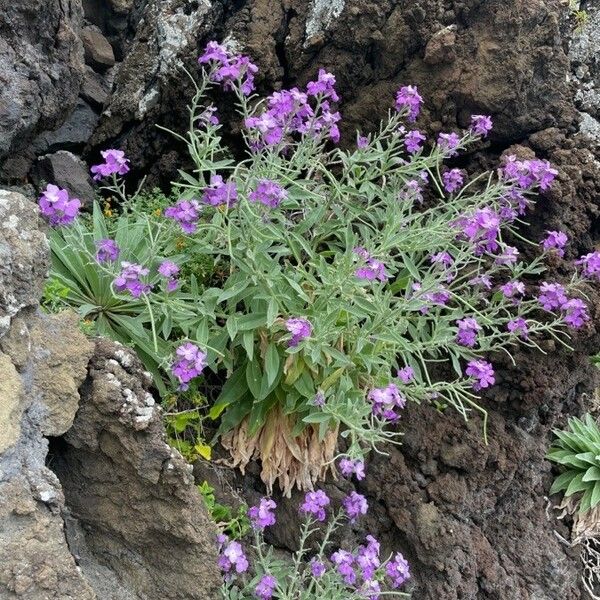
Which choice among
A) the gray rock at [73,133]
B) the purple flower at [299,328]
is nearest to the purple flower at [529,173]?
the purple flower at [299,328]

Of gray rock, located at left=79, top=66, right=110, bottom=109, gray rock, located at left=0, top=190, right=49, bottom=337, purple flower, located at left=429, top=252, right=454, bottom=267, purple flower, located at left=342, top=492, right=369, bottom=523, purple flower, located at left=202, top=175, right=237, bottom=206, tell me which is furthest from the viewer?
gray rock, located at left=79, top=66, right=110, bottom=109

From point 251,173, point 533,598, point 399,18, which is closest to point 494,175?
point 399,18

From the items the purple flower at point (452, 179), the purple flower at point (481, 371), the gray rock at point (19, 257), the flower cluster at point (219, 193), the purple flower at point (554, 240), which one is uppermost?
the gray rock at point (19, 257)

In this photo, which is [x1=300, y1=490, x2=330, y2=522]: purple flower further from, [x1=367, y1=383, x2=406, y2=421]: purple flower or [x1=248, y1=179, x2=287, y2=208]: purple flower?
[x1=248, y1=179, x2=287, y2=208]: purple flower

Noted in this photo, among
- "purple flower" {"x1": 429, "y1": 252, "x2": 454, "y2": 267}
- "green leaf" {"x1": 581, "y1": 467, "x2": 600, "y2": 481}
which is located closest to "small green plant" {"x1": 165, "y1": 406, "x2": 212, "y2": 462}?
"purple flower" {"x1": 429, "y1": 252, "x2": 454, "y2": 267}

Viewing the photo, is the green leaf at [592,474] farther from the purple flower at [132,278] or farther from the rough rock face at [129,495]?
the purple flower at [132,278]

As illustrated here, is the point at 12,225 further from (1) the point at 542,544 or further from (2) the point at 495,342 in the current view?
(1) the point at 542,544
